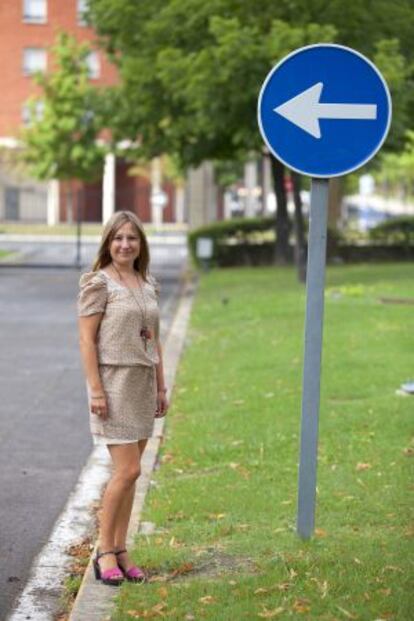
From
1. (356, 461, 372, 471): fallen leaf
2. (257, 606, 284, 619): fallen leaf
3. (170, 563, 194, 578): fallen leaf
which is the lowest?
(356, 461, 372, 471): fallen leaf

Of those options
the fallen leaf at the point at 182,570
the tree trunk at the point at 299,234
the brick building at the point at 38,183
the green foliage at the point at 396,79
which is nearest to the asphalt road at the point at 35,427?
the fallen leaf at the point at 182,570

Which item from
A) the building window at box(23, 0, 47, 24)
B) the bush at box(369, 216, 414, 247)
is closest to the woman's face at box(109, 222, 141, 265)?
the bush at box(369, 216, 414, 247)

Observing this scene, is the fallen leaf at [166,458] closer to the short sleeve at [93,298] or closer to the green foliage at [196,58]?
the short sleeve at [93,298]

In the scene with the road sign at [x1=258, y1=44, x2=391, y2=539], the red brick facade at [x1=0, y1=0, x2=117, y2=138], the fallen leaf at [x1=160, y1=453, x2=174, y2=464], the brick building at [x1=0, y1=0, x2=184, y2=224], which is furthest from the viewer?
the brick building at [x1=0, y1=0, x2=184, y2=224]

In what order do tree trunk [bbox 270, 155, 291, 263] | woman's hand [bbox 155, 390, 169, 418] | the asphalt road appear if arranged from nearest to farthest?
1. woman's hand [bbox 155, 390, 169, 418]
2. the asphalt road
3. tree trunk [bbox 270, 155, 291, 263]

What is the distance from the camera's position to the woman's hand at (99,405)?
6062 millimetres

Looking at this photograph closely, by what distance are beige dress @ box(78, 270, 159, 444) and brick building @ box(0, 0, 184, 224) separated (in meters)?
38.6

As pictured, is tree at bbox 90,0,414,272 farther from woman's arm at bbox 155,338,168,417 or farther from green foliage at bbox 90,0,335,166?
woman's arm at bbox 155,338,168,417

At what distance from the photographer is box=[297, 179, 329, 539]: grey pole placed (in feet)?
21.3

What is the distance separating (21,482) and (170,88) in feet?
55.4

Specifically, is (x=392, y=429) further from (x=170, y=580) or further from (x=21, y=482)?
(x=170, y=580)

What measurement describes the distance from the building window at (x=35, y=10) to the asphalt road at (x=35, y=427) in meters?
20.2

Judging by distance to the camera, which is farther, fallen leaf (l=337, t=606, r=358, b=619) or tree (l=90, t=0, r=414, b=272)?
tree (l=90, t=0, r=414, b=272)

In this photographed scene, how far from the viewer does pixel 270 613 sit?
5.55 meters
